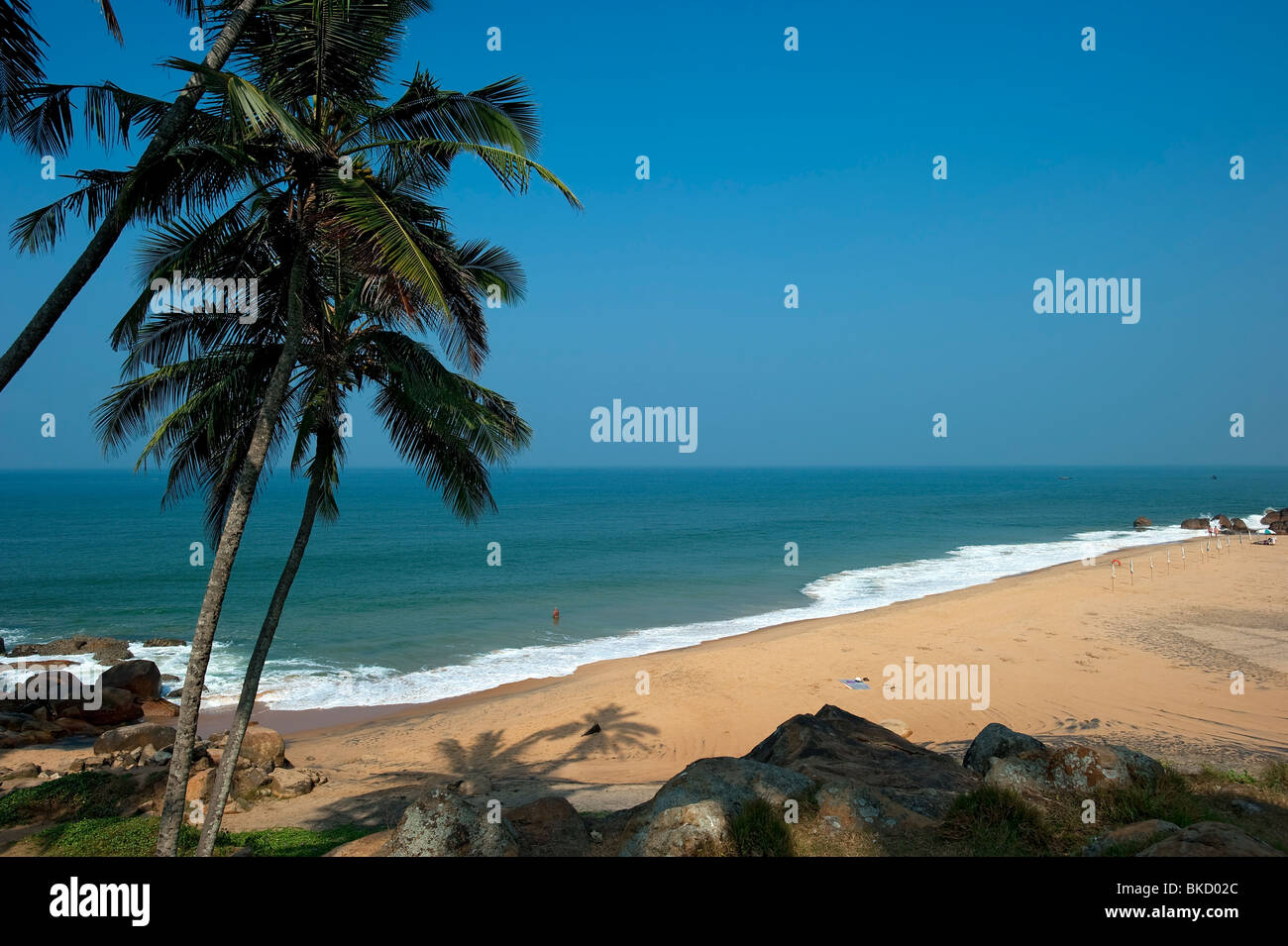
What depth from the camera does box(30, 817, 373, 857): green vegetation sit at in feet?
29.7

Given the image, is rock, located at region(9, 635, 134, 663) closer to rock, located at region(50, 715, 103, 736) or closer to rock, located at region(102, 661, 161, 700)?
rock, located at region(102, 661, 161, 700)

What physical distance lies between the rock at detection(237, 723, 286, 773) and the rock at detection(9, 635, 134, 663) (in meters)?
13.8

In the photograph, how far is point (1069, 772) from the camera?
6.76 metres

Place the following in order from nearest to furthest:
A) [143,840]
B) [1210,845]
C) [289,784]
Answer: [1210,845], [143,840], [289,784]

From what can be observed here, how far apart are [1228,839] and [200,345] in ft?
33.6

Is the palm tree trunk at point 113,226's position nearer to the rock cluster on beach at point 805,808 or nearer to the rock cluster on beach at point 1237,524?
the rock cluster on beach at point 805,808

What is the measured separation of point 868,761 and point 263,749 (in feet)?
36.5

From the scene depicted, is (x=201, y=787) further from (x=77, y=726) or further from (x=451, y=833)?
(x=77, y=726)

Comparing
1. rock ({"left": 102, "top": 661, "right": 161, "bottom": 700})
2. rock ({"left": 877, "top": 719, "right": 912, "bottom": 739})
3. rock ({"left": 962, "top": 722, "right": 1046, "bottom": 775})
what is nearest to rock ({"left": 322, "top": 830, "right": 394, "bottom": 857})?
rock ({"left": 962, "top": 722, "right": 1046, "bottom": 775})

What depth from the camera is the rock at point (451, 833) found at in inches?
247

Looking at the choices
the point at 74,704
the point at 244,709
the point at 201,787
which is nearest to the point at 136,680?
the point at 74,704

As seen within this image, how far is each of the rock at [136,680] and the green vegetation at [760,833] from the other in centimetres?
1968

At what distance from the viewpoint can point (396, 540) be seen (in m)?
55.4

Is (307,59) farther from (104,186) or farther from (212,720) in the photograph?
(212,720)
